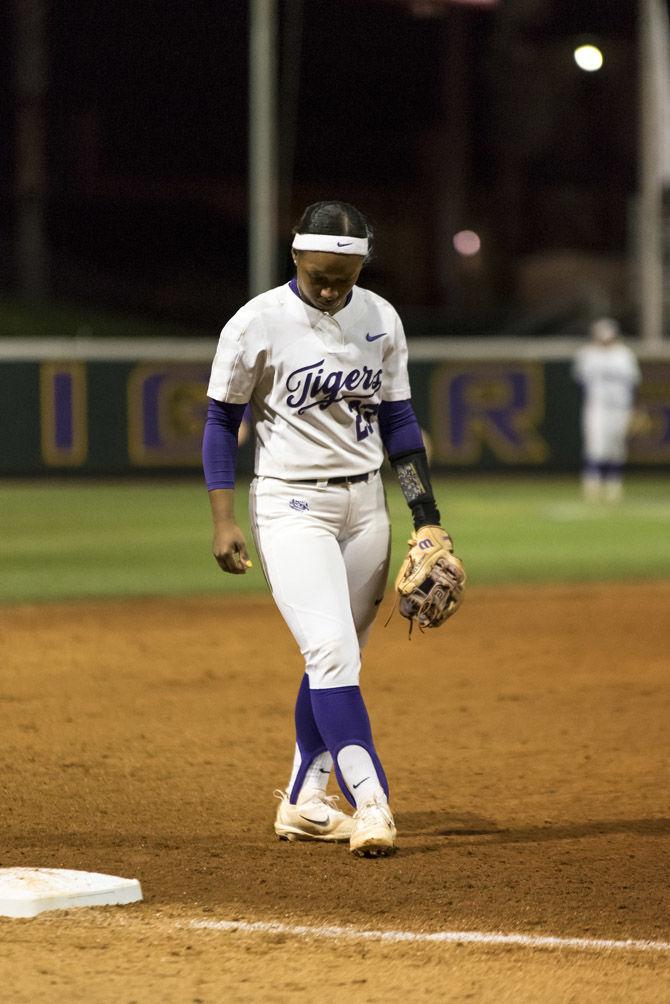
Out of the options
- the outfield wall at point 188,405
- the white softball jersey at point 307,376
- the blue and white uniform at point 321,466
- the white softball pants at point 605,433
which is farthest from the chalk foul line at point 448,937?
the outfield wall at point 188,405

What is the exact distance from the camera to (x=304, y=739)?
5020 mm

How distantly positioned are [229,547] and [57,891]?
1.14 metres

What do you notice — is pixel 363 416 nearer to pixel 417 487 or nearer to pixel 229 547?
pixel 417 487

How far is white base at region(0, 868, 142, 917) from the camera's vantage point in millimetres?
4070

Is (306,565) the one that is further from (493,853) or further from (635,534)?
(635,534)

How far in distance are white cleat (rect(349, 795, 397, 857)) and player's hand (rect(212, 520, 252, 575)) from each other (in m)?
0.80

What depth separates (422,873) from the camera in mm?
4535

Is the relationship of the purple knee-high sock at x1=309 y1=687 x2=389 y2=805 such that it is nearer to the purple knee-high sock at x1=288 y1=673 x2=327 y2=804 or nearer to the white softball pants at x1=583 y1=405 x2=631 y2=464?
the purple knee-high sock at x1=288 y1=673 x2=327 y2=804

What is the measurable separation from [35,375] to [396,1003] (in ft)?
53.7

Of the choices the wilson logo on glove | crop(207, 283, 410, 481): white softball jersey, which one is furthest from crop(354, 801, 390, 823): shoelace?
crop(207, 283, 410, 481): white softball jersey

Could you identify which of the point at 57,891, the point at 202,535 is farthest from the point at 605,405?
the point at 57,891

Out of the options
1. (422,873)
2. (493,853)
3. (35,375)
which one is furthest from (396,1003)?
(35,375)

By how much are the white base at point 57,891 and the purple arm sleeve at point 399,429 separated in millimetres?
1582

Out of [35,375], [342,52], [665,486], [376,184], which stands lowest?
[665,486]
